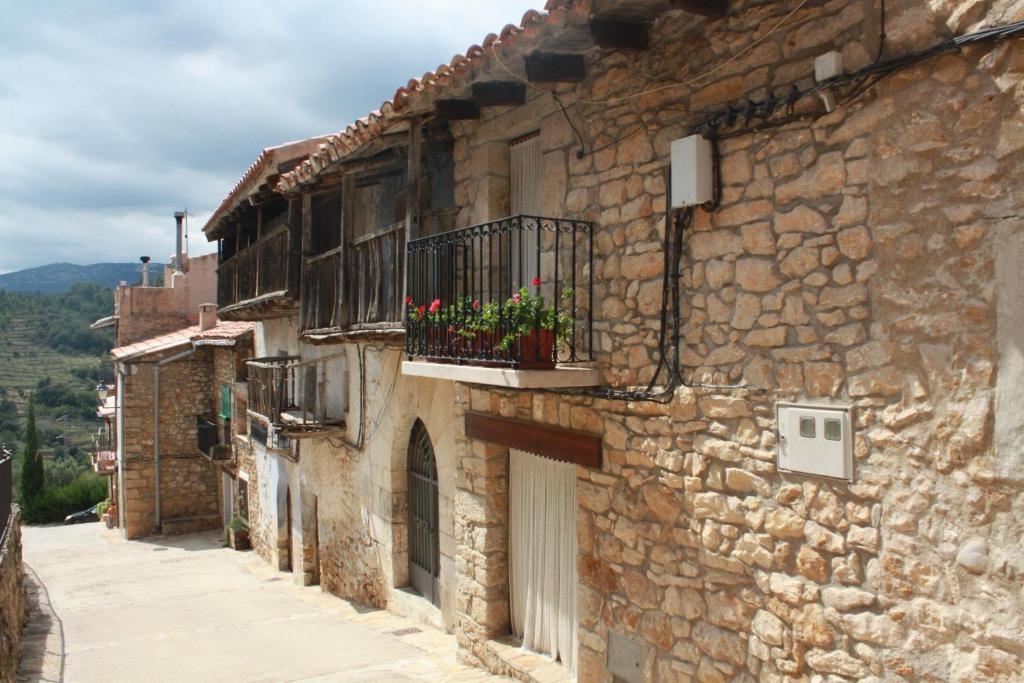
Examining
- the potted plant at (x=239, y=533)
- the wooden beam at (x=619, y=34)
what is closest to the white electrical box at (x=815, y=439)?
Answer: the wooden beam at (x=619, y=34)

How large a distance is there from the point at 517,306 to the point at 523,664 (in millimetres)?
2995

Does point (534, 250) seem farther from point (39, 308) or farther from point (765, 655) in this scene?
point (39, 308)

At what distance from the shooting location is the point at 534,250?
635 centimetres

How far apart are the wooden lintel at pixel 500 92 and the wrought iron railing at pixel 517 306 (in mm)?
958

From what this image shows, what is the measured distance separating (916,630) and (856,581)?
0.33m

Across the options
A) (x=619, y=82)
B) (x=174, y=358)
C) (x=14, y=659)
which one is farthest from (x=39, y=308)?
(x=619, y=82)

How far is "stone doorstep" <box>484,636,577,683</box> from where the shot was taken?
597cm

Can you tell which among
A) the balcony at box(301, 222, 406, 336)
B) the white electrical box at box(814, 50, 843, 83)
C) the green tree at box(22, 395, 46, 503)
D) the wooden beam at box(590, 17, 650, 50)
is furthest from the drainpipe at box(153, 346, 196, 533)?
the white electrical box at box(814, 50, 843, 83)

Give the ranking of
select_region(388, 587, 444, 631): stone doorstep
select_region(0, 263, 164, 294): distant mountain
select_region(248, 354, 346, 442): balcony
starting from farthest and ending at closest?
select_region(0, 263, 164, 294): distant mountain
select_region(248, 354, 346, 442): balcony
select_region(388, 587, 444, 631): stone doorstep

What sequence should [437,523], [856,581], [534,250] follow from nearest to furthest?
[856,581] → [534,250] → [437,523]

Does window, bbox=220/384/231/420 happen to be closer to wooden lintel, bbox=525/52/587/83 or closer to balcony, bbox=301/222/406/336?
balcony, bbox=301/222/406/336

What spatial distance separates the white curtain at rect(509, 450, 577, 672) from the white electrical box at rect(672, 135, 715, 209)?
2.45 meters

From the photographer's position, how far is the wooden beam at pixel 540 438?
5.33 meters

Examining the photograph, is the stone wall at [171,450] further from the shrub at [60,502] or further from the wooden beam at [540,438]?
the wooden beam at [540,438]
